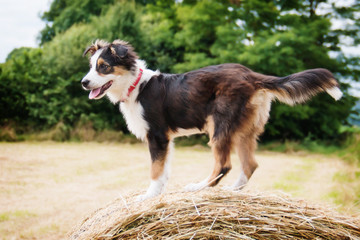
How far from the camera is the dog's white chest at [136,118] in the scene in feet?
13.2

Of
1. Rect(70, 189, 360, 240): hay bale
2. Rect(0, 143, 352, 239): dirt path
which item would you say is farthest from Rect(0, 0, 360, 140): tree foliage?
Rect(70, 189, 360, 240): hay bale

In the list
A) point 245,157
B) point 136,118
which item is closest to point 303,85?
point 245,157

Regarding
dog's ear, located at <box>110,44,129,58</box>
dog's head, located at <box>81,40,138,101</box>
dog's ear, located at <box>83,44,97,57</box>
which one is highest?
dog's ear, located at <box>83,44,97,57</box>

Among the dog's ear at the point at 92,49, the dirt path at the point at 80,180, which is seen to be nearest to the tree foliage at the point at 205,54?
the dirt path at the point at 80,180

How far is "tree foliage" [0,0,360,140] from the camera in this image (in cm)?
1324

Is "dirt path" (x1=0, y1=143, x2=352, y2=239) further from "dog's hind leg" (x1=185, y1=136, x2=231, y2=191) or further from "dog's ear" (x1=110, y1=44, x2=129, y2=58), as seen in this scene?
"dog's ear" (x1=110, y1=44, x2=129, y2=58)

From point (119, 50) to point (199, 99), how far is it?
1.09 m

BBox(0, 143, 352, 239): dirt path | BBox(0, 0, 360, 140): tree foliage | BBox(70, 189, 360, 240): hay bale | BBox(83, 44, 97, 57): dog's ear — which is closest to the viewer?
BBox(70, 189, 360, 240): hay bale

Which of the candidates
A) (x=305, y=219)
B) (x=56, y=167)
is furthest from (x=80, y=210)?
(x=305, y=219)

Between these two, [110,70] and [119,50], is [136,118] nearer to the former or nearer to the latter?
[110,70]

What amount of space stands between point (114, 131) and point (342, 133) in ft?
32.8

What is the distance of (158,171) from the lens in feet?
12.9

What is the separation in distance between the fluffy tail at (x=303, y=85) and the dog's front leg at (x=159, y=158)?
4.27 ft

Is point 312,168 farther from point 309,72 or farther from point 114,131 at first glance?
point 114,131
